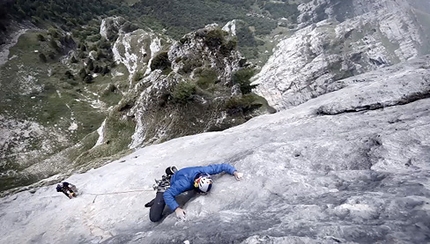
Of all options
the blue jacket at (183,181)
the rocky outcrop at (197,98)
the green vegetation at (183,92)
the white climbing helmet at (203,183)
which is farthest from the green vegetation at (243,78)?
the white climbing helmet at (203,183)

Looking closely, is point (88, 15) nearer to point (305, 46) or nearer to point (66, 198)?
point (305, 46)

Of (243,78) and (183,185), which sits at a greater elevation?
(243,78)

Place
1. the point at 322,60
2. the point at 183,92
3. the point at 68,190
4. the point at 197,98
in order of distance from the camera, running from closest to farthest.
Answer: the point at 68,190, the point at 183,92, the point at 197,98, the point at 322,60

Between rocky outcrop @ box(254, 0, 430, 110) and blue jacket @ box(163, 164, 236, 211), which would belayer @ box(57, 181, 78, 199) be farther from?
rocky outcrop @ box(254, 0, 430, 110)

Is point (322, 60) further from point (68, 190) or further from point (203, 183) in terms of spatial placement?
point (203, 183)

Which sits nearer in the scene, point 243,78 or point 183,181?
point 183,181

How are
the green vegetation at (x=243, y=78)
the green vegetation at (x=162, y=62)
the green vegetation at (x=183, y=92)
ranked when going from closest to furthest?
the green vegetation at (x=183, y=92) < the green vegetation at (x=243, y=78) < the green vegetation at (x=162, y=62)

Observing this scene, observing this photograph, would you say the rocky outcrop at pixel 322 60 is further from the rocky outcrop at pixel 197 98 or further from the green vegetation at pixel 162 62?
the rocky outcrop at pixel 197 98

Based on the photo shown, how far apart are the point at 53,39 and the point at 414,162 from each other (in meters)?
111

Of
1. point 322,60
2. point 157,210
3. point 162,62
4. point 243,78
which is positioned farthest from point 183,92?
point 322,60

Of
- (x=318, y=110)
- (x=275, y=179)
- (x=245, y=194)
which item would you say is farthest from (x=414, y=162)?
(x=318, y=110)

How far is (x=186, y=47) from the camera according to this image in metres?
53.6

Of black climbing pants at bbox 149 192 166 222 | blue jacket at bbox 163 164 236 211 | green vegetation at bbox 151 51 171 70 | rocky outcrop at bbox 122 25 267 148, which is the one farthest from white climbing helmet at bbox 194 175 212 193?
green vegetation at bbox 151 51 171 70

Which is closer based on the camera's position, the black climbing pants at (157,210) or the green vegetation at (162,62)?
the black climbing pants at (157,210)
